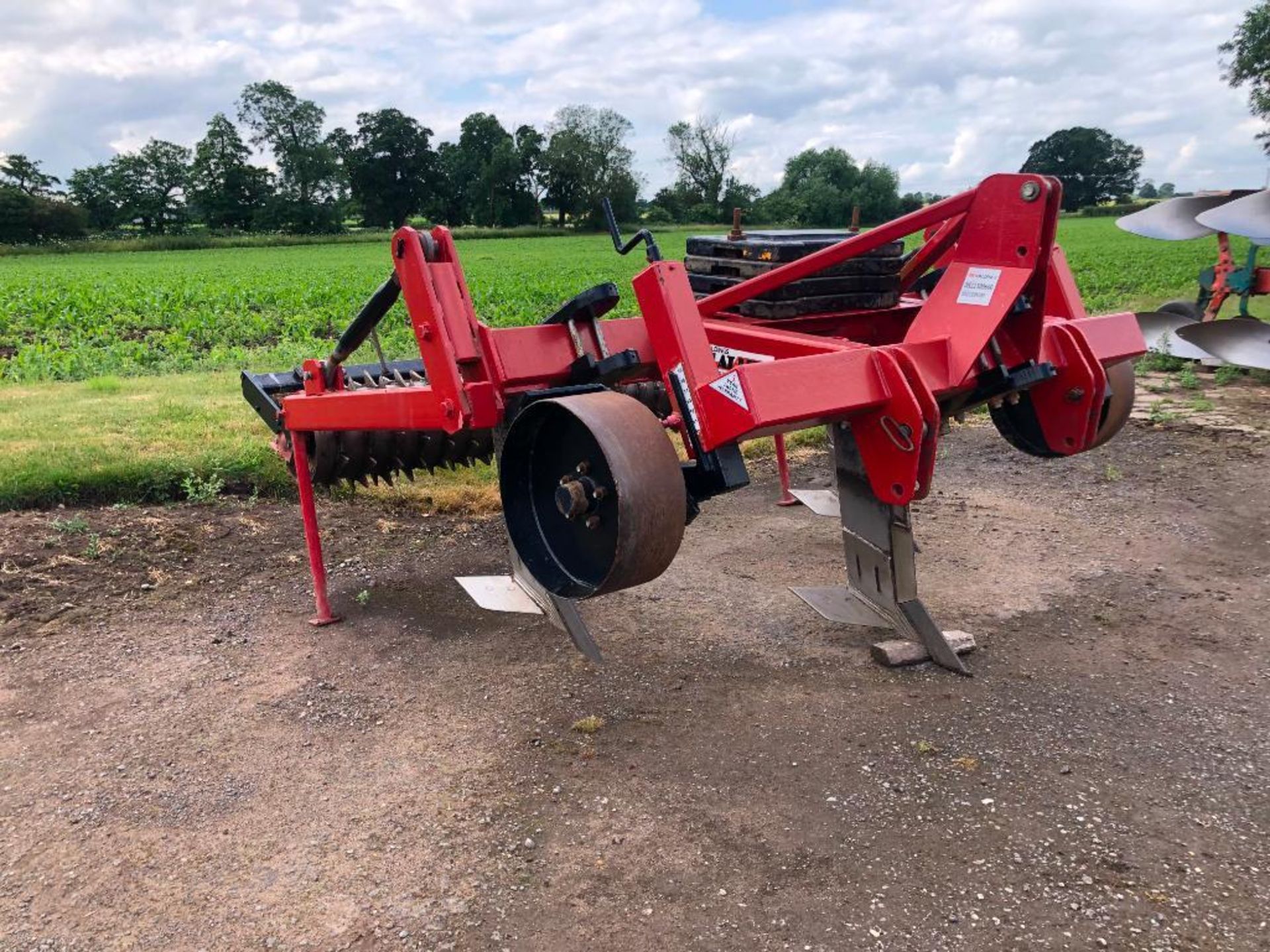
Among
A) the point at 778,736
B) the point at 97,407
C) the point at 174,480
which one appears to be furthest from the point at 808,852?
the point at 97,407

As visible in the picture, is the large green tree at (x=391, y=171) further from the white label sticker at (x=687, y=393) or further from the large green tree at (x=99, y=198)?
the white label sticker at (x=687, y=393)

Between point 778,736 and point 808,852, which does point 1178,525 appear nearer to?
point 778,736

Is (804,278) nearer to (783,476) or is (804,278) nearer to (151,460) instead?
(783,476)

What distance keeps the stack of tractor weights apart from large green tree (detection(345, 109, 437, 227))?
2894 inches

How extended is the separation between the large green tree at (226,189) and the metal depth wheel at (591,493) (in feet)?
233

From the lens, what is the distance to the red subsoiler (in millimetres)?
2609

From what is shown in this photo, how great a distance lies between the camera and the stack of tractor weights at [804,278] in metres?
3.55

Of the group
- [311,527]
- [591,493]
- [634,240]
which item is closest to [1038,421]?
[634,240]

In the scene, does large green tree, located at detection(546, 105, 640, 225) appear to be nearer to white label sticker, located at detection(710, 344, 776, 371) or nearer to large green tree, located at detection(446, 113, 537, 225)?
large green tree, located at detection(446, 113, 537, 225)

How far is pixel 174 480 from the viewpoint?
20.2 feet

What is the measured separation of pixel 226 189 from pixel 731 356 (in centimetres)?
7478

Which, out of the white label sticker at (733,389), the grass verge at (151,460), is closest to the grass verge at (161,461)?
the grass verge at (151,460)

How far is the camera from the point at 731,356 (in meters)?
3.42

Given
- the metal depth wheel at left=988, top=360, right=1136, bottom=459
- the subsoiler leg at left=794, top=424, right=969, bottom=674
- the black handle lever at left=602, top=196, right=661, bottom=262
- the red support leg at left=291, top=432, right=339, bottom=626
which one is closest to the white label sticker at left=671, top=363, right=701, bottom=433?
the black handle lever at left=602, top=196, right=661, bottom=262
